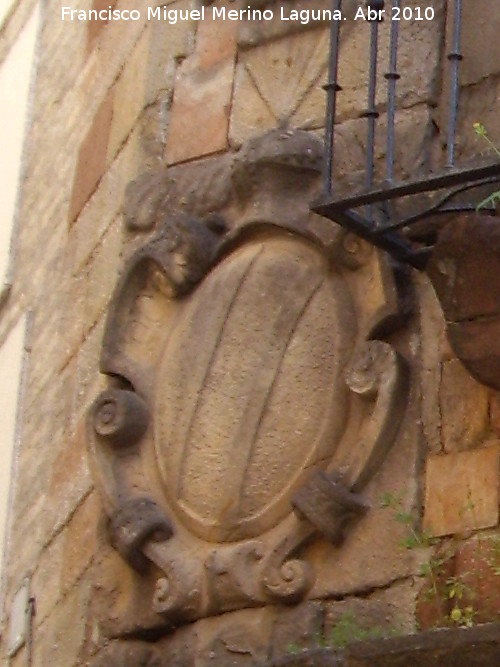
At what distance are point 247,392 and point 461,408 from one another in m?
0.46

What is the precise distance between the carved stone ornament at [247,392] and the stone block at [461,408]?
9 cm

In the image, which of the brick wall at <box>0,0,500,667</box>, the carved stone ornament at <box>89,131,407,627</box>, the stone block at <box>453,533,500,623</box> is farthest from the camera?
the carved stone ornament at <box>89,131,407,627</box>

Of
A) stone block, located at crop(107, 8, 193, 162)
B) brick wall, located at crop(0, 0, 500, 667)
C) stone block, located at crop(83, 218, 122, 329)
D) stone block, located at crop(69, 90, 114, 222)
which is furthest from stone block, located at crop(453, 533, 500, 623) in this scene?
stone block, located at crop(69, 90, 114, 222)

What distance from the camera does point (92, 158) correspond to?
199 inches

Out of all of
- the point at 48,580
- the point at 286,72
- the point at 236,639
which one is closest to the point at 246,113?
the point at 286,72

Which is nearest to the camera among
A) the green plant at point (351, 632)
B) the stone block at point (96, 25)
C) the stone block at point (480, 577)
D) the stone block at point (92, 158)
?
the stone block at point (480, 577)

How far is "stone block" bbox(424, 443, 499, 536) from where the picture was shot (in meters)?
3.49

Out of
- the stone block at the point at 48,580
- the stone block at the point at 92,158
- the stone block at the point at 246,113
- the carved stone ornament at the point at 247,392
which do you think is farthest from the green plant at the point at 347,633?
the stone block at the point at 92,158

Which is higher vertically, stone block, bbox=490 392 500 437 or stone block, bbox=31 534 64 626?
stone block, bbox=490 392 500 437

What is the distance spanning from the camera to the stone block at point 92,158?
496 cm

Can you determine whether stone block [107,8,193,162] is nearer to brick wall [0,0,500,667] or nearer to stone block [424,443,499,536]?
brick wall [0,0,500,667]

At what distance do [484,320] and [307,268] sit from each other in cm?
53

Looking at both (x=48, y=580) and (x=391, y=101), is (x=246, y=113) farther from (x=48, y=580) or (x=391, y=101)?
(x=48, y=580)

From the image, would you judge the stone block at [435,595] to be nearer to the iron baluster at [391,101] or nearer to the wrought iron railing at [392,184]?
the wrought iron railing at [392,184]
